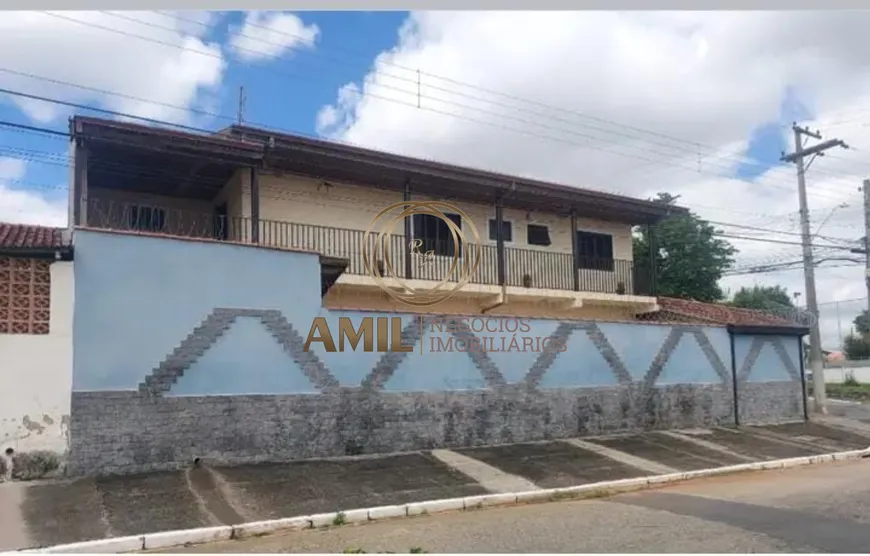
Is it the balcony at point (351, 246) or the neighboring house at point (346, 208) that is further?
the balcony at point (351, 246)

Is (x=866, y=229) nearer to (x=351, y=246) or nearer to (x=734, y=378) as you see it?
(x=734, y=378)

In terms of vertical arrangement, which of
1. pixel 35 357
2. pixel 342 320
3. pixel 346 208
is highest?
pixel 346 208

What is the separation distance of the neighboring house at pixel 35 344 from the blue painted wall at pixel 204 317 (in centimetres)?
18

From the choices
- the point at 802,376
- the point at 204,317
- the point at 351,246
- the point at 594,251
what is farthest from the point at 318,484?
the point at 802,376

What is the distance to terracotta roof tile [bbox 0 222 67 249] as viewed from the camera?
928 centimetres

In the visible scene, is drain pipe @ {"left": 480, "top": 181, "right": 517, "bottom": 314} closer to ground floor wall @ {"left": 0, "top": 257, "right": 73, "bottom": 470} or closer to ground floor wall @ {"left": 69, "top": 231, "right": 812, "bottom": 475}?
ground floor wall @ {"left": 69, "top": 231, "right": 812, "bottom": 475}

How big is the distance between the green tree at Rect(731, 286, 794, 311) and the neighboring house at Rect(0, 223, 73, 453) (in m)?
35.5

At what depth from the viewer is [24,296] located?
9242mm

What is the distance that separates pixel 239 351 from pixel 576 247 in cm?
999

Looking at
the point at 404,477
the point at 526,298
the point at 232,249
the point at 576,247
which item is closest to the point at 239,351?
the point at 232,249

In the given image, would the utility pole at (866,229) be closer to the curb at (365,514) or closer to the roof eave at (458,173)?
the roof eave at (458,173)


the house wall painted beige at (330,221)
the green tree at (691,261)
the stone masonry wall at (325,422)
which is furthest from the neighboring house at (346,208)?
the green tree at (691,261)

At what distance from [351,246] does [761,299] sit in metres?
35.7

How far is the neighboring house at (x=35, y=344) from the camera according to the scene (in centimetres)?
902
